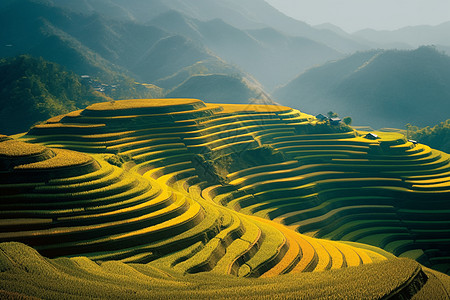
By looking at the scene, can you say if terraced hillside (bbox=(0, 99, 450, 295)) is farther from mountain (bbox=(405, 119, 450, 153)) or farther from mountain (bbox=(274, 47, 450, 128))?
mountain (bbox=(274, 47, 450, 128))

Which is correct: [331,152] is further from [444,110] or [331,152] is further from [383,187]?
[444,110]

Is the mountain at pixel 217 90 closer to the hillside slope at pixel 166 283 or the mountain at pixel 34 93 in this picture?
the mountain at pixel 34 93

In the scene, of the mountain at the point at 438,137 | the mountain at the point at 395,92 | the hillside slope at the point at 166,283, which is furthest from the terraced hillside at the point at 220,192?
the mountain at the point at 395,92

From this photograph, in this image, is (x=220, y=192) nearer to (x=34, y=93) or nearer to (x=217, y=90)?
(x=34, y=93)

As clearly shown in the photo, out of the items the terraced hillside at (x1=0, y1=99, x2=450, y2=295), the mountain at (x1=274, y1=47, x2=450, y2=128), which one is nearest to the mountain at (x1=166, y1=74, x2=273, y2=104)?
the mountain at (x1=274, y1=47, x2=450, y2=128)

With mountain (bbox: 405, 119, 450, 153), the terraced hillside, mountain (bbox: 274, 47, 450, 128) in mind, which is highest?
mountain (bbox: 274, 47, 450, 128)
